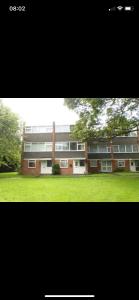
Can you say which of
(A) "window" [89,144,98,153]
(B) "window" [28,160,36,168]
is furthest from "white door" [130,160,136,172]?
(B) "window" [28,160,36,168]

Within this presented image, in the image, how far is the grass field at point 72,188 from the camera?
506 centimetres

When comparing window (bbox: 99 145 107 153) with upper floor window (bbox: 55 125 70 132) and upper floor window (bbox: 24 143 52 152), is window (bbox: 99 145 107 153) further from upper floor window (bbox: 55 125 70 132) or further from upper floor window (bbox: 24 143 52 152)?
upper floor window (bbox: 24 143 52 152)

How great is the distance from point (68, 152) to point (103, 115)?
1.41 metres

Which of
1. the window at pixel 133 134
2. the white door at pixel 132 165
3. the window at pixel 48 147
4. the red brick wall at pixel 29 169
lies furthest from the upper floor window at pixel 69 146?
the white door at pixel 132 165

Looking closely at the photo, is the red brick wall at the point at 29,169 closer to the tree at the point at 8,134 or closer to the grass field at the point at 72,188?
the grass field at the point at 72,188

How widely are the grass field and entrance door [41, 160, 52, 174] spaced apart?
0.17m

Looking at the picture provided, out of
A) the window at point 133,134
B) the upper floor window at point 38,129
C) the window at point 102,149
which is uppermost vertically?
the upper floor window at point 38,129

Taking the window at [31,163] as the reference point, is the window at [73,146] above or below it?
above

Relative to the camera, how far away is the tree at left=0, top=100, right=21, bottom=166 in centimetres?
852

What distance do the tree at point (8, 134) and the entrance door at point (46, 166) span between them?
1.81m
